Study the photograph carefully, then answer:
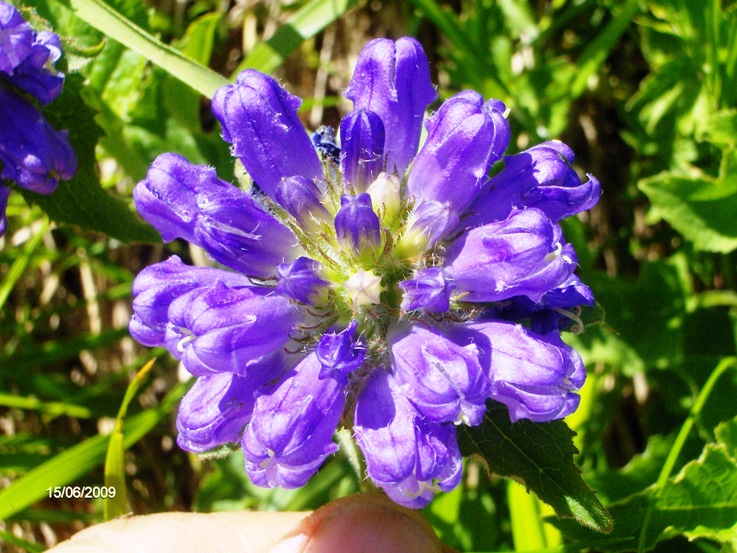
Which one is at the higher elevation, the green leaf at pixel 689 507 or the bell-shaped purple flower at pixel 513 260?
the bell-shaped purple flower at pixel 513 260

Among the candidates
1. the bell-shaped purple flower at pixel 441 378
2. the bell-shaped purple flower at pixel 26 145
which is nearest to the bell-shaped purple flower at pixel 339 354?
the bell-shaped purple flower at pixel 441 378

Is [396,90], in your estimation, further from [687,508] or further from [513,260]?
[687,508]

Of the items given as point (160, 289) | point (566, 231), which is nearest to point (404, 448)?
point (160, 289)

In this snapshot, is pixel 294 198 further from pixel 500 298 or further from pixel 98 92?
pixel 98 92

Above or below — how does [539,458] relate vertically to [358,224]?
below

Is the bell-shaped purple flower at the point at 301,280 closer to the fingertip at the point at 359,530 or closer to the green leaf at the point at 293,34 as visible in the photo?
the fingertip at the point at 359,530

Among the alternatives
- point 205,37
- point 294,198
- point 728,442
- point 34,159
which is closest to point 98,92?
point 205,37

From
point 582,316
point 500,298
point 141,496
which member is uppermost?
point 500,298
